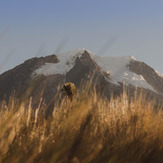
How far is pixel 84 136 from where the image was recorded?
2367 millimetres

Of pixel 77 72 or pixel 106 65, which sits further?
pixel 106 65

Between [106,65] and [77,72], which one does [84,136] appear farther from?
[106,65]

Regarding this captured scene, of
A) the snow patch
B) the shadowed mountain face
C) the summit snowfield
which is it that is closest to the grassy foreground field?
the shadowed mountain face

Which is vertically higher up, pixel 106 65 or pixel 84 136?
pixel 106 65

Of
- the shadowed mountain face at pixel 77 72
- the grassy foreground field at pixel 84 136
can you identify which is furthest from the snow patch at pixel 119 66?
the grassy foreground field at pixel 84 136

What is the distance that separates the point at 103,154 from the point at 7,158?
831mm

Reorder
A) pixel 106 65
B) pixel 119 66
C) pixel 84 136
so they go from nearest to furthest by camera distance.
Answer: pixel 84 136 < pixel 106 65 < pixel 119 66

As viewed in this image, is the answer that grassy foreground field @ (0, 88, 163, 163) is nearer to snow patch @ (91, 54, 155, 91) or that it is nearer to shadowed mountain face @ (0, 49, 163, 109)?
shadowed mountain face @ (0, 49, 163, 109)

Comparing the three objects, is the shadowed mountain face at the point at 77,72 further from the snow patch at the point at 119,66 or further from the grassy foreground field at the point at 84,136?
the grassy foreground field at the point at 84,136

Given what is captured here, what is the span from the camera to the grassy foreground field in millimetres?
2002

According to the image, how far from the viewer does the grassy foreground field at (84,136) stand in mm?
2002

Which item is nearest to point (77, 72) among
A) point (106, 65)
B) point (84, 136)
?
point (106, 65)

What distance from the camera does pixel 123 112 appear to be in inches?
125

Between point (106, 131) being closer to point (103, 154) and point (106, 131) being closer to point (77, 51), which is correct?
point (103, 154)
